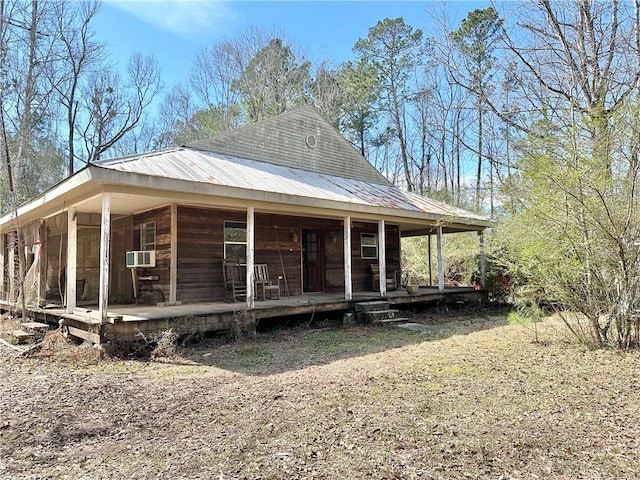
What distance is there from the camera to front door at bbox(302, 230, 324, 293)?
41.0 ft

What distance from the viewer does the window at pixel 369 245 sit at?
13.0 metres

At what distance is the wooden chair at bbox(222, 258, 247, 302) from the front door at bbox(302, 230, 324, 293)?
304 centimetres

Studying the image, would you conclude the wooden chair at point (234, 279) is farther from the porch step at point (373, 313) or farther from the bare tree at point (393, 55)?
the bare tree at point (393, 55)

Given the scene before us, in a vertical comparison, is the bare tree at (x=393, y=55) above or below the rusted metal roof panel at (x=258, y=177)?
above

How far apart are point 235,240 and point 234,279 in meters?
0.93

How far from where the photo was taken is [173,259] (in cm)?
880

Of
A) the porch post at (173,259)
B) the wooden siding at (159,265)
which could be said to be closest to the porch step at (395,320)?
the porch post at (173,259)

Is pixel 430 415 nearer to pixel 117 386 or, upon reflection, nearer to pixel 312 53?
pixel 117 386

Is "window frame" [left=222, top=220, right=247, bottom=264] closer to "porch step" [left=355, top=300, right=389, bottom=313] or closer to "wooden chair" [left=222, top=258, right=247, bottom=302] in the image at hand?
"wooden chair" [left=222, top=258, right=247, bottom=302]

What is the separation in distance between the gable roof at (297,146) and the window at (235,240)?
2.42 metres

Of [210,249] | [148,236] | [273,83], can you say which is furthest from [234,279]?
[273,83]

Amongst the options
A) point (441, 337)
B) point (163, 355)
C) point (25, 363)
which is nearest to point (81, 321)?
point (25, 363)

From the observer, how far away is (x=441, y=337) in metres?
8.02

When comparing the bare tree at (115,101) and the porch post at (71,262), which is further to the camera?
the bare tree at (115,101)
